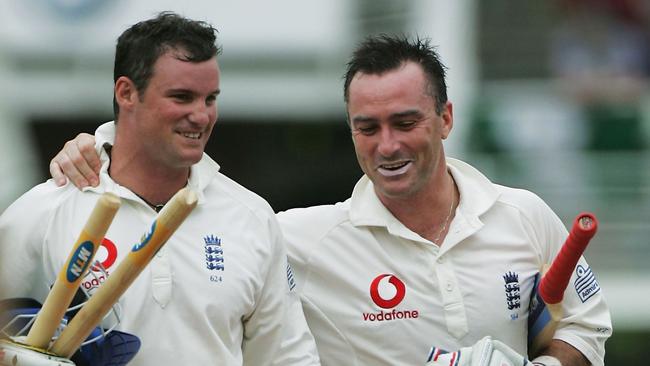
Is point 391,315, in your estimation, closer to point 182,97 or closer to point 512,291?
point 512,291

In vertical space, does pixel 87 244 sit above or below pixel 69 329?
above

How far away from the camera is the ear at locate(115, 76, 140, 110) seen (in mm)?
4367

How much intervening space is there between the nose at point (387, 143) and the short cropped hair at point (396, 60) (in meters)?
0.20

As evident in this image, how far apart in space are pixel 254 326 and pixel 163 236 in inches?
28.3

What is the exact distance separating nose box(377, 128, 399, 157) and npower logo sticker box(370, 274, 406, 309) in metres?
0.39

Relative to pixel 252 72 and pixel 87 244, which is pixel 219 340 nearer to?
pixel 87 244

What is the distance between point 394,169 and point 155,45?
809 millimetres

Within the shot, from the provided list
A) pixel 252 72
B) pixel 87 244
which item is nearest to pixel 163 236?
pixel 87 244

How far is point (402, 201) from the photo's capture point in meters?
4.74

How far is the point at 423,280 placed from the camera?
183 inches

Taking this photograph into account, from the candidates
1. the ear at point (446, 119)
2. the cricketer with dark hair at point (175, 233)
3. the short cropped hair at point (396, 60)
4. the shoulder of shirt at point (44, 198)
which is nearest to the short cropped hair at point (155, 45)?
the cricketer with dark hair at point (175, 233)

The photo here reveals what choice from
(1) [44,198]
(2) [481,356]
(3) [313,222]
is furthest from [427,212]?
(1) [44,198]

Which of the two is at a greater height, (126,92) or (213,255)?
(126,92)

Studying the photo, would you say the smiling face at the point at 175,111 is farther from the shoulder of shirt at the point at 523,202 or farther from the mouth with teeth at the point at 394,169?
the shoulder of shirt at the point at 523,202
